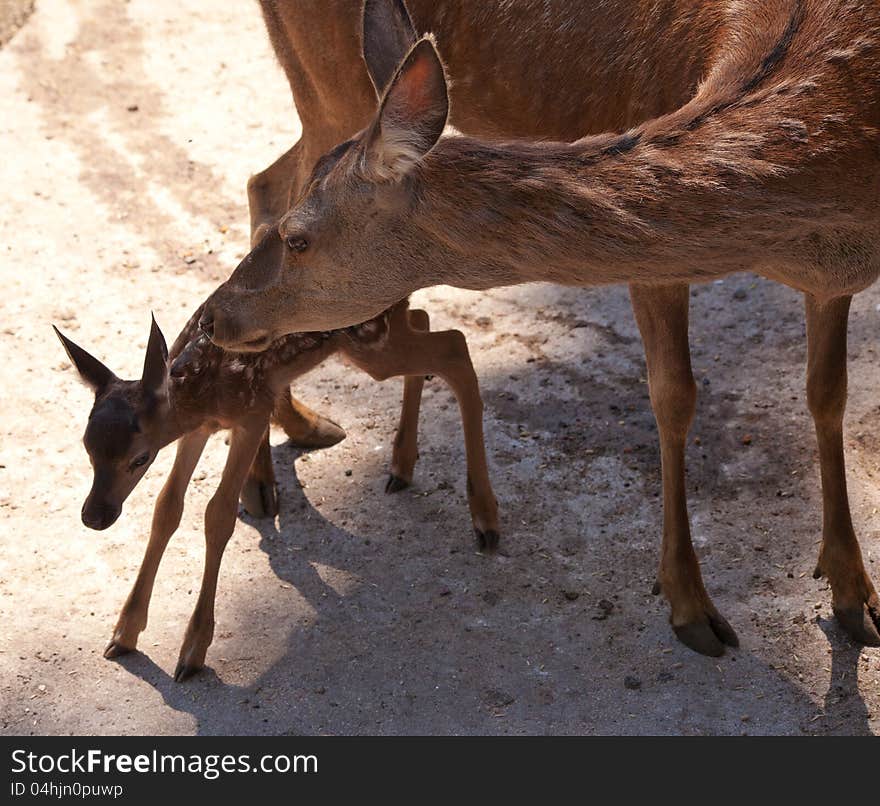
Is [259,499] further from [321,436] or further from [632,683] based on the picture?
[632,683]

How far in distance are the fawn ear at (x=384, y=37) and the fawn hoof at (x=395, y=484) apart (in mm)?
2179

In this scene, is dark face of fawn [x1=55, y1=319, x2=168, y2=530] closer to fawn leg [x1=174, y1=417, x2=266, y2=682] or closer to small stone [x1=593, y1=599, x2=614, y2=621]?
fawn leg [x1=174, y1=417, x2=266, y2=682]

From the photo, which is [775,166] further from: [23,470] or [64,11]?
[64,11]

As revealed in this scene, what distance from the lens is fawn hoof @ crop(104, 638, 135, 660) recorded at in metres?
5.11

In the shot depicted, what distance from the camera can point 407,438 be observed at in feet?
19.6

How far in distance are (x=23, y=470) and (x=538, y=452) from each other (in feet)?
7.59

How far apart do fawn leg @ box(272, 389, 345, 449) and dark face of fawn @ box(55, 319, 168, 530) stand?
1.29 metres

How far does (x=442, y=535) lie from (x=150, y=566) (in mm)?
1267

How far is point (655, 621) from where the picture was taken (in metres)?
5.19

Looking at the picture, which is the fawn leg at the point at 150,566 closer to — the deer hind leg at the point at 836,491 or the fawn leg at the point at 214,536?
the fawn leg at the point at 214,536

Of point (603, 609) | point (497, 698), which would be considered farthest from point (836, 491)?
point (497, 698)

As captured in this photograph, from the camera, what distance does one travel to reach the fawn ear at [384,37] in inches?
167

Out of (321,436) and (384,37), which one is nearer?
(384,37)
